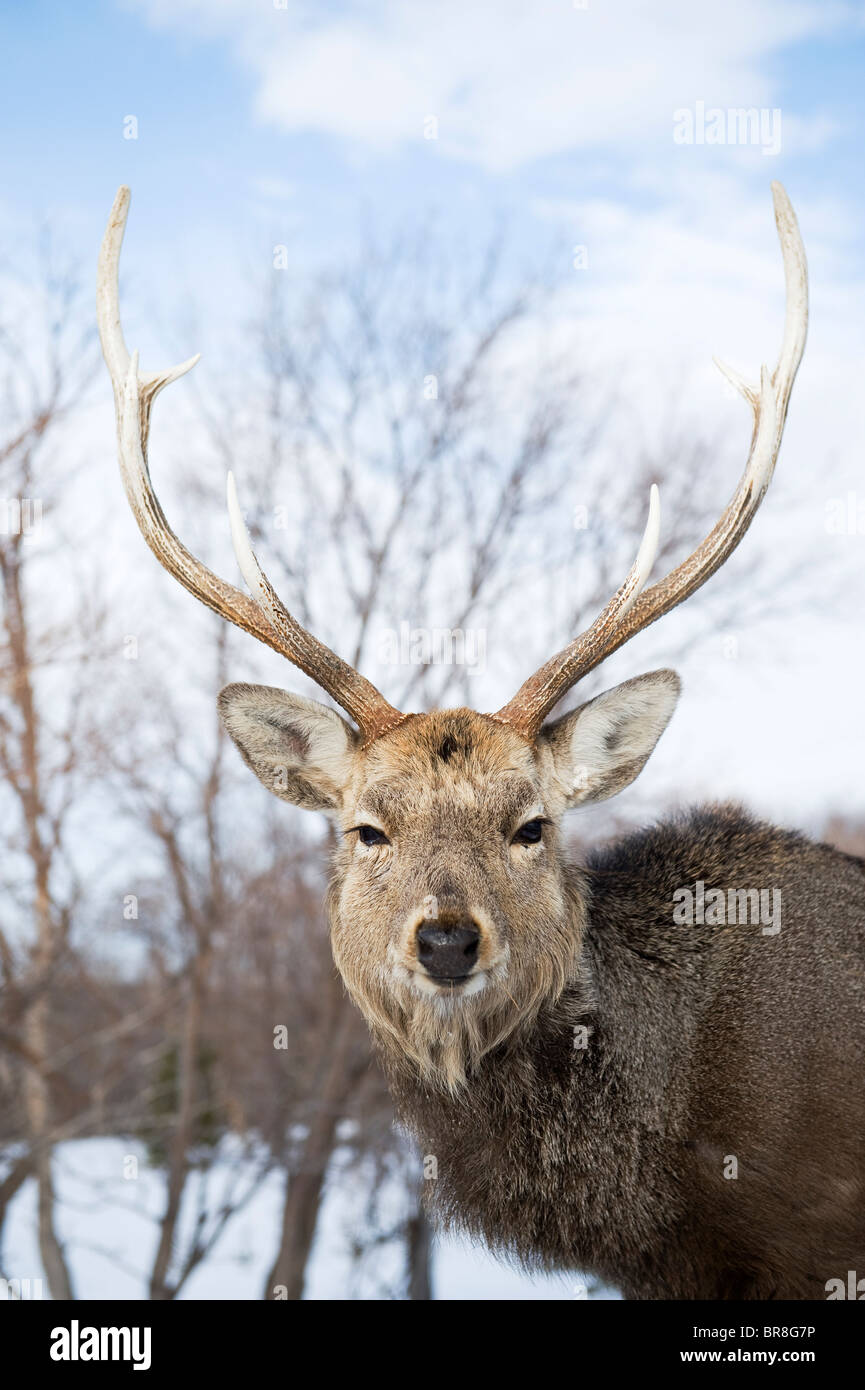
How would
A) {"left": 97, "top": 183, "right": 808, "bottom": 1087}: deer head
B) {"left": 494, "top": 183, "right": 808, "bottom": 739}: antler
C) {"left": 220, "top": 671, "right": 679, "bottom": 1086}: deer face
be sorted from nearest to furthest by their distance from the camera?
{"left": 220, "top": 671, "right": 679, "bottom": 1086}: deer face, {"left": 97, "top": 183, "right": 808, "bottom": 1087}: deer head, {"left": 494, "top": 183, "right": 808, "bottom": 739}: antler

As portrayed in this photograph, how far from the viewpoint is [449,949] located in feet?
14.2

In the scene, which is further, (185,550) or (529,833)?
(185,550)

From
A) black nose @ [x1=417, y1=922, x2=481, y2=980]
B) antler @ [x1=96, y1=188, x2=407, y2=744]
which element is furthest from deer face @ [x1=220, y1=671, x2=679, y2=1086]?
antler @ [x1=96, y1=188, x2=407, y2=744]

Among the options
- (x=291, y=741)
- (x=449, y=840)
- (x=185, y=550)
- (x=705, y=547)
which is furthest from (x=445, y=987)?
(x=185, y=550)

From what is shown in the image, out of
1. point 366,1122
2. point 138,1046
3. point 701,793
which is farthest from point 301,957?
point 701,793

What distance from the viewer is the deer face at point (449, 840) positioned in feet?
14.7

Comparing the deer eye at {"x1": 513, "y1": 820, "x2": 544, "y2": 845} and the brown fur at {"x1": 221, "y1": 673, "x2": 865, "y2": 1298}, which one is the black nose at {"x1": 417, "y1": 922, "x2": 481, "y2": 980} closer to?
the brown fur at {"x1": 221, "y1": 673, "x2": 865, "y2": 1298}

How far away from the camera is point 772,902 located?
5.23m

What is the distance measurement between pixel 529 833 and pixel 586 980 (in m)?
0.63

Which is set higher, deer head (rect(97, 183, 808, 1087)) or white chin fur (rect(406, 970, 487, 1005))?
deer head (rect(97, 183, 808, 1087))

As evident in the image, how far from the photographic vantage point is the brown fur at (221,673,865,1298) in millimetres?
4566

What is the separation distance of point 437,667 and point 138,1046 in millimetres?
8792

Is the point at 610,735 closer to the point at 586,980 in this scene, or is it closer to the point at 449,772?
the point at 449,772
